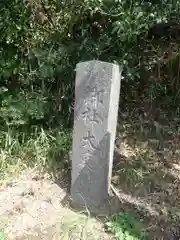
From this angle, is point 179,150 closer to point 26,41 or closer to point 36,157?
point 36,157

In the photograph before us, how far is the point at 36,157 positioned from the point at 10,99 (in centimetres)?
64

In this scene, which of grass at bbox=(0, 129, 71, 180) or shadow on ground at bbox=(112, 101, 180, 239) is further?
grass at bbox=(0, 129, 71, 180)


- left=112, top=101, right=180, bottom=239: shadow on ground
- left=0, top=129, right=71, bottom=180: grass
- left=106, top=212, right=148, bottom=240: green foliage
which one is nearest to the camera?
left=106, top=212, right=148, bottom=240: green foliage

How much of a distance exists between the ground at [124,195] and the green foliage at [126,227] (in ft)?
0.21

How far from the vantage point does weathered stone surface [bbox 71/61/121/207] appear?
3141mm

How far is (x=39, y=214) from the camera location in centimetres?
345

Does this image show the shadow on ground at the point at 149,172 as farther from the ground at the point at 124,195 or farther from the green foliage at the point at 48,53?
the green foliage at the point at 48,53

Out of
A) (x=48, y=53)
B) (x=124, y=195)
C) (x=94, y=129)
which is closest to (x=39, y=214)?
(x=124, y=195)

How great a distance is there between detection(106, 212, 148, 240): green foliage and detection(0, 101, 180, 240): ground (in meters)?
0.07

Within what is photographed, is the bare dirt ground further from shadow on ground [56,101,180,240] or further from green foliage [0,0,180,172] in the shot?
green foliage [0,0,180,172]

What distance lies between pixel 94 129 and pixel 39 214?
0.88 m

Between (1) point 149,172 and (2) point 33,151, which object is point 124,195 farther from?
(2) point 33,151

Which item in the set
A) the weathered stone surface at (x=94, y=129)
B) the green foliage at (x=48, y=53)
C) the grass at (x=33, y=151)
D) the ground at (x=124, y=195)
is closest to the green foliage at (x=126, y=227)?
the ground at (x=124, y=195)

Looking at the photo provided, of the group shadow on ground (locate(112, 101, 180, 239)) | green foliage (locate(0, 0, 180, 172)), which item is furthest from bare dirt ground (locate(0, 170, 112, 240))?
green foliage (locate(0, 0, 180, 172))
